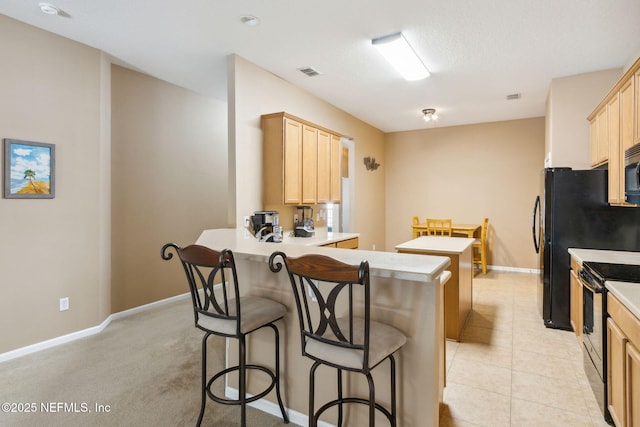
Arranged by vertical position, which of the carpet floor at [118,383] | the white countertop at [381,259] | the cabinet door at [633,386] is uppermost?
the white countertop at [381,259]

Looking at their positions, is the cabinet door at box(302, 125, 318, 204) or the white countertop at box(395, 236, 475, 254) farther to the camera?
the cabinet door at box(302, 125, 318, 204)

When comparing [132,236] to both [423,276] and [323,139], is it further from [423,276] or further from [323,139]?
[423,276]

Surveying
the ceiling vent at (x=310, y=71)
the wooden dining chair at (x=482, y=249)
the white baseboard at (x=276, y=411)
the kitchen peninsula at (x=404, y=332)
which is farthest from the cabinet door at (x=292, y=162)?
the wooden dining chair at (x=482, y=249)

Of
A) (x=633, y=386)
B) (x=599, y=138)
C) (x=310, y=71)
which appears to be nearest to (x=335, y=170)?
(x=310, y=71)

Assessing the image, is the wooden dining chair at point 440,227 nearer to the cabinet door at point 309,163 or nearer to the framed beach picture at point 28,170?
the cabinet door at point 309,163

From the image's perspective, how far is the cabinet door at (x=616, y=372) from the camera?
165 centimetres

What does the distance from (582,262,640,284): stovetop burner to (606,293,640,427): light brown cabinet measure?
141mm

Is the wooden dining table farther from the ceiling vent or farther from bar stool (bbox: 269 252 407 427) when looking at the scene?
bar stool (bbox: 269 252 407 427)

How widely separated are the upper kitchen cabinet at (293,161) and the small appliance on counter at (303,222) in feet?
0.95

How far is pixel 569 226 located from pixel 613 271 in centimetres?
132

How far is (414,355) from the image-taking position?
1.62 metres

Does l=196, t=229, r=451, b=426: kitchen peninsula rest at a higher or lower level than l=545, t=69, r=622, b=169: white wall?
lower

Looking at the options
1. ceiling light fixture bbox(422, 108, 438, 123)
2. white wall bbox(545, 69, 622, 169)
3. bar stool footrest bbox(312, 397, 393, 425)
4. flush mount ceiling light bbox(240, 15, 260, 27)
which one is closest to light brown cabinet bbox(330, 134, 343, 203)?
ceiling light fixture bbox(422, 108, 438, 123)

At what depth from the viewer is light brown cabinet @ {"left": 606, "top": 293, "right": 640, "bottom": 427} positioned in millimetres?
1501
